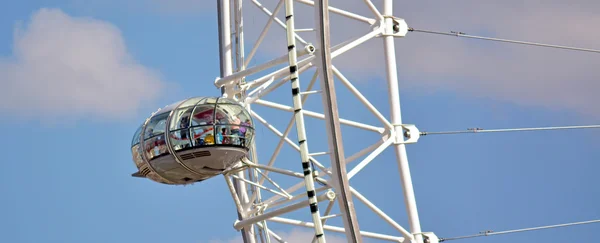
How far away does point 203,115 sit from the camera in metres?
34.6

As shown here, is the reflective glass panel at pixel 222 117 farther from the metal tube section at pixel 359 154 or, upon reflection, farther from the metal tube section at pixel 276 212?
the metal tube section at pixel 359 154

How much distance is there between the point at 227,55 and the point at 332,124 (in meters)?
5.81

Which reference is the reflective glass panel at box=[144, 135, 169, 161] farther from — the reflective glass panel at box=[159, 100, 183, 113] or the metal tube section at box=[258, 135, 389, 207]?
the metal tube section at box=[258, 135, 389, 207]

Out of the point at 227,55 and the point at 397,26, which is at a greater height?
the point at 227,55

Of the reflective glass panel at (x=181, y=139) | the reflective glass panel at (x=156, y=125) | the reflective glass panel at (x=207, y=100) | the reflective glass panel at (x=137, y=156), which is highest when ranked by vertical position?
the reflective glass panel at (x=207, y=100)

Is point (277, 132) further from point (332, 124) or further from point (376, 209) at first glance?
point (332, 124)

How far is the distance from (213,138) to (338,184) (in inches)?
108

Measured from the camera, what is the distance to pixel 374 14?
37.7m

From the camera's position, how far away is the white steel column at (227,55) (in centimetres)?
3878

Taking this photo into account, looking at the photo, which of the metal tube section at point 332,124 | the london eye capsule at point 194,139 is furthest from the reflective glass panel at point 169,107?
the metal tube section at point 332,124

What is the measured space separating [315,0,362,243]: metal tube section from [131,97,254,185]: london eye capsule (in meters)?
1.87

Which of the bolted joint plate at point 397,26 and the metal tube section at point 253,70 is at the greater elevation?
the bolted joint plate at point 397,26

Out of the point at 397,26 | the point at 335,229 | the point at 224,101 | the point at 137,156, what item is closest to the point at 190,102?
the point at 224,101

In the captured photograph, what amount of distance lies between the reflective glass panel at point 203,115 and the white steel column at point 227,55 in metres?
4.14
